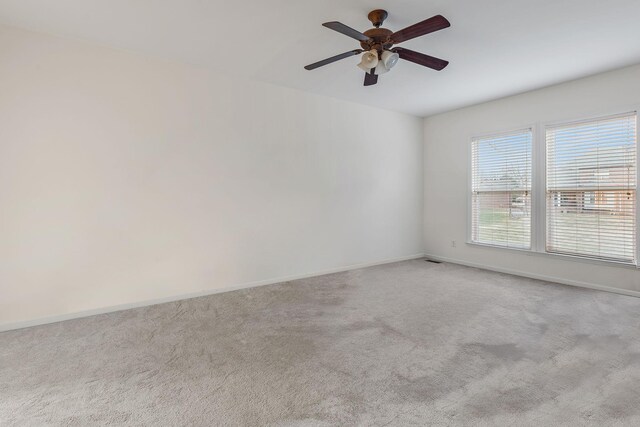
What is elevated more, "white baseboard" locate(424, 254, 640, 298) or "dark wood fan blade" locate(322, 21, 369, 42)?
"dark wood fan blade" locate(322, 21, 369, 42)

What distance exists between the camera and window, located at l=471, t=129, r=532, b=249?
4.43 metres

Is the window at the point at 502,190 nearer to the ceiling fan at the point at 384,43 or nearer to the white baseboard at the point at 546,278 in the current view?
the white baseboard at the point at 546,278

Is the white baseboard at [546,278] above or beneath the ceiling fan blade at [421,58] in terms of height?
beneath

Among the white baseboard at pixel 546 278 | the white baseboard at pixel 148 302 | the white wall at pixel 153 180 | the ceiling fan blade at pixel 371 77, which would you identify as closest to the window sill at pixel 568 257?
the white baseboard at pixel 546 278

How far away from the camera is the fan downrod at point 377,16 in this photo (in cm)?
242

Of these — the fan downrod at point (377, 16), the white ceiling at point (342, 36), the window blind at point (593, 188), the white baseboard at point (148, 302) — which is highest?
the white ceiling at point (342, 36)

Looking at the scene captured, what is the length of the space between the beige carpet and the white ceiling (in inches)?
99.0

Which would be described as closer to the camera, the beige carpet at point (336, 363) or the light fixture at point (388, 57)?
the beige carpet at point (336, 363)

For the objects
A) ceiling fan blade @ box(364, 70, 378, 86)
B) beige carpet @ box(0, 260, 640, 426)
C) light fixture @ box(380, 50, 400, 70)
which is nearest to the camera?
beige carpet @ box(0, 260, 640, 426)

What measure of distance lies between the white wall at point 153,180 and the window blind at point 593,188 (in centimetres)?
261

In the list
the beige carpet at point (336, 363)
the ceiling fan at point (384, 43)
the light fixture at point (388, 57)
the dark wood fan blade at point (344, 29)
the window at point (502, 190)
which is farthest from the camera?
the window at point (502, 190)

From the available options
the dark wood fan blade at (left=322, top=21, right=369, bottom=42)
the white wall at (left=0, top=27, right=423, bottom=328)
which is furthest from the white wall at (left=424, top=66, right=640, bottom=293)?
the dark wood fan blade at (left=322, top=21, right=369, bottom=42)

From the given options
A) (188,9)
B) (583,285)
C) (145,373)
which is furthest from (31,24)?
(583,285)

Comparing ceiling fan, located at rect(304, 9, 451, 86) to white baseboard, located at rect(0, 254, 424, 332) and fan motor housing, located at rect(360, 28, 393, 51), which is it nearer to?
fan motor housing, located at rect(360, 28, 393, 51)
